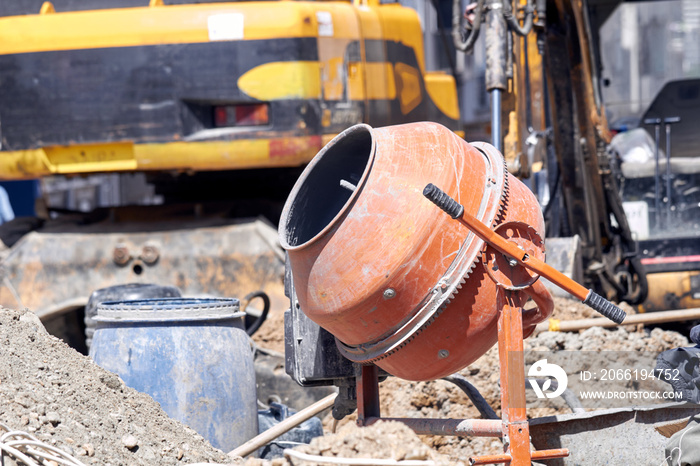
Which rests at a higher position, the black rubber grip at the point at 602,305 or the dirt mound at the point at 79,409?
the black rubber grip at the point at 602,305

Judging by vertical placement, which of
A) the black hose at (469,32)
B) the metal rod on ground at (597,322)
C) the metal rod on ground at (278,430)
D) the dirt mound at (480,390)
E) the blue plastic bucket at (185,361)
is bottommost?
the dirt mound at (480,390)

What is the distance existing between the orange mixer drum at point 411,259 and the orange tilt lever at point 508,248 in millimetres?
98

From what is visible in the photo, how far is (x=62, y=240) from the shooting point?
5.11m

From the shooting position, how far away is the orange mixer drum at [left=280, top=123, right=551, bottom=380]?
7.92 ft

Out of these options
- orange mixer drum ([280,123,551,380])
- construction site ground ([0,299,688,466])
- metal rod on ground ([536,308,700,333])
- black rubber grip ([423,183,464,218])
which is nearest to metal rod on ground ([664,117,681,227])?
metal rod on ground ([536,308,700,333])

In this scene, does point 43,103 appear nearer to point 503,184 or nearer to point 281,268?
point 281,268

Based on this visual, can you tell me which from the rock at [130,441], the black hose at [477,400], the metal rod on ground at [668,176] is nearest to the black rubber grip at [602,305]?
the black hose at [477,400]

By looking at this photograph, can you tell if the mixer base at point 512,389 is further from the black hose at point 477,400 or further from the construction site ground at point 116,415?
the black hose at point 477,400

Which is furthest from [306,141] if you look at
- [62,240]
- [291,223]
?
[291,223]

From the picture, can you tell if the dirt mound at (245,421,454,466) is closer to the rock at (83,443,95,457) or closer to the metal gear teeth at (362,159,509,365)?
the metal gear teeth at (362,159,509,365)

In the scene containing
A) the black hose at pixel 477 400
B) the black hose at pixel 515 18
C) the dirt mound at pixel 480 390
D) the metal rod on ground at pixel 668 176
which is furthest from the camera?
the metal rod on ground at pixel 668 176

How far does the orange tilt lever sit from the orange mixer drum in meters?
0.10

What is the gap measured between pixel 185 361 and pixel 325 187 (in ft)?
2.79

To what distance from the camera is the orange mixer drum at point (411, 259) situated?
241cm
